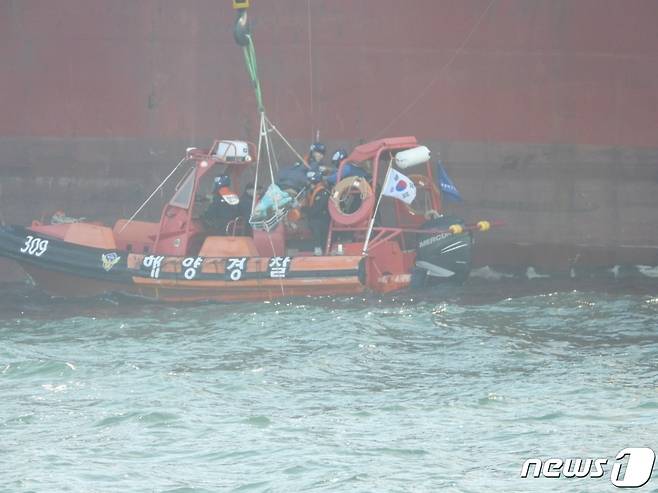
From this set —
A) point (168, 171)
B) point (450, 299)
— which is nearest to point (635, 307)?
point (450, 299)

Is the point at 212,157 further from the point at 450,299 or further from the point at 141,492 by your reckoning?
the point at 141,492

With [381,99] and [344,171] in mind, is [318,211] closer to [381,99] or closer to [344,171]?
[344,171]

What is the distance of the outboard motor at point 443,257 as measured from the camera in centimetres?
1428

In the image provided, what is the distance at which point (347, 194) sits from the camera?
1452cm

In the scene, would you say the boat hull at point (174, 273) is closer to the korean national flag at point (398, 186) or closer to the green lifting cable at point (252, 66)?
the korean national flag at point (398, 186)

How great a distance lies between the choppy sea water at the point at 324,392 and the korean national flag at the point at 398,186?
3.79 feet

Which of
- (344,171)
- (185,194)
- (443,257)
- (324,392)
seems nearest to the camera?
(324,392)

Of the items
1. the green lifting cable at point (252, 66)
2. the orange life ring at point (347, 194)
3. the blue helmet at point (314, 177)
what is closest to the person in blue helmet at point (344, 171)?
the blue helmet at point (314, 177)

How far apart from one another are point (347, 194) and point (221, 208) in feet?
5.08

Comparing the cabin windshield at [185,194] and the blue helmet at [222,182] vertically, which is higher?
the blue helmet at [222,182]

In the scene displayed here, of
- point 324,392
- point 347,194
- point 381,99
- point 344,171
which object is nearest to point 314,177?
point 344,171

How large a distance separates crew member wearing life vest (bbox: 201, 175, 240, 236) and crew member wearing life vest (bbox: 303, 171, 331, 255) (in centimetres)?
84

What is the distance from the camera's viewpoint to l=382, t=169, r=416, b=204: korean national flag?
14.4 metres

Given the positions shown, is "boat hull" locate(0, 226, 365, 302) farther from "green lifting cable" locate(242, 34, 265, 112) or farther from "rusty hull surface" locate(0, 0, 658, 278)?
"rusty hull surface" locate(0, 0, 658, 278)
